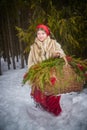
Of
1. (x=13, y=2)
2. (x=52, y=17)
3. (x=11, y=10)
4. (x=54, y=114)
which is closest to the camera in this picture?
(x=54, y=114)

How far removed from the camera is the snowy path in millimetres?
4305

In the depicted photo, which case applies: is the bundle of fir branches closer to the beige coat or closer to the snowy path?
the beige coat

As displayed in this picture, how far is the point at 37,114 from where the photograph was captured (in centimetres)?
490

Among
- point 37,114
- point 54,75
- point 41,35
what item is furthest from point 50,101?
point 41,35

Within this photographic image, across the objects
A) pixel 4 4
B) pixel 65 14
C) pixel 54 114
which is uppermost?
pixel 4 4

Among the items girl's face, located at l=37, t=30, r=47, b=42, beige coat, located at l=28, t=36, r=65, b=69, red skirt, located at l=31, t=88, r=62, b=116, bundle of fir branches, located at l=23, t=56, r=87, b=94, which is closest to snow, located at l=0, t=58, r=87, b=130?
red skirt, located at l=31, t=88, r=62, b=116

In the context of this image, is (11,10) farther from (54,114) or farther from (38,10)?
(54,114)

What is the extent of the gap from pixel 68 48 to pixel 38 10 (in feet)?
4.30

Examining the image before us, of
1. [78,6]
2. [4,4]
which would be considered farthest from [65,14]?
[4,4]

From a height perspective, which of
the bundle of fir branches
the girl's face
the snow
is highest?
the girl's face

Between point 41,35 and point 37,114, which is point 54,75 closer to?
point 41,35

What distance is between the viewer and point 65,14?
253 inches

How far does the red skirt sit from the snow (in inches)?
4.3

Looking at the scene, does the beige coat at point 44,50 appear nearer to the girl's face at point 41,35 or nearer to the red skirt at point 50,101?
the girl's face at point 41,35
